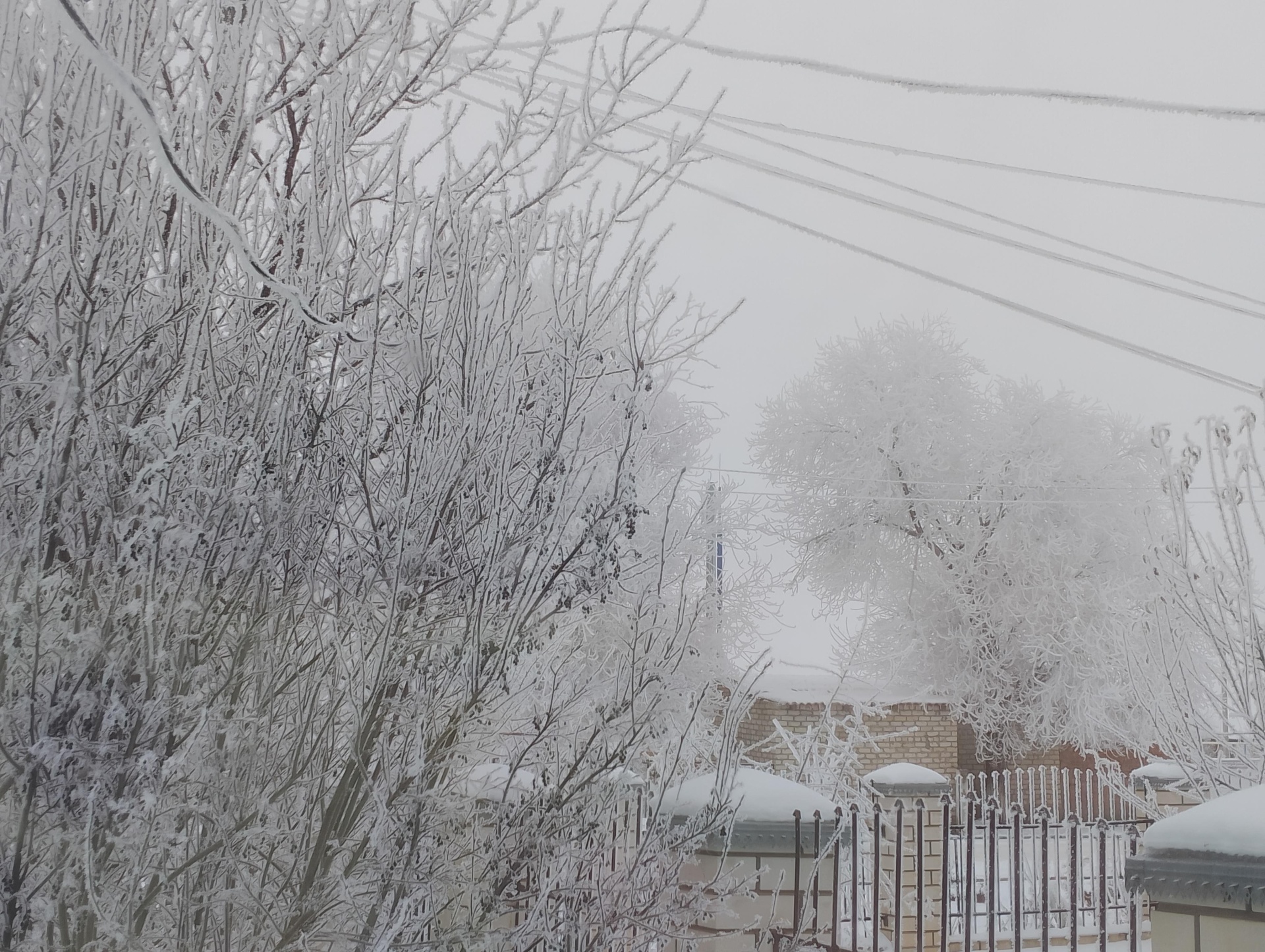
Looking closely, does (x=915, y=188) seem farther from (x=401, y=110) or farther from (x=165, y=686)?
(x=165, y=686)

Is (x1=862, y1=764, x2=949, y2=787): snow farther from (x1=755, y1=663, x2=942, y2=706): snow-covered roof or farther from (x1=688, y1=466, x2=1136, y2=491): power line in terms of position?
(x1=688, y1=466, x2=1136, y2=491): power line

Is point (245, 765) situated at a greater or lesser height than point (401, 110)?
lesser

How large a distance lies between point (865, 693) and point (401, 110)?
707 inches

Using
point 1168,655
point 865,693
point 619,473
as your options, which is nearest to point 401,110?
point 619,473

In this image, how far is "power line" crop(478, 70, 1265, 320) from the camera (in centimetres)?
638

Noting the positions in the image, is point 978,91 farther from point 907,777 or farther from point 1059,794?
point 1059,794

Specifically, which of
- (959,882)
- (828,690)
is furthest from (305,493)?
(828,690)

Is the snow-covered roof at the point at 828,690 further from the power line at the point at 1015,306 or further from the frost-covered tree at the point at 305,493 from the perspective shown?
the frost-covered tree at the point at 305,493

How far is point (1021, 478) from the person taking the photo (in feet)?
72.7

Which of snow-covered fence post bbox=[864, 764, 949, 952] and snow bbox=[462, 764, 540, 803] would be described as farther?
snow-covered fence post bbox=[864, 764, 949, 952]

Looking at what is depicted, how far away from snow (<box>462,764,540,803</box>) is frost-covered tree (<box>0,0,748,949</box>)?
78 mm

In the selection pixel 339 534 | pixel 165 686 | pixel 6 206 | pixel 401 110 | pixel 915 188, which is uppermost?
pixel 915 188

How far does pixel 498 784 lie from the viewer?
4.04 m

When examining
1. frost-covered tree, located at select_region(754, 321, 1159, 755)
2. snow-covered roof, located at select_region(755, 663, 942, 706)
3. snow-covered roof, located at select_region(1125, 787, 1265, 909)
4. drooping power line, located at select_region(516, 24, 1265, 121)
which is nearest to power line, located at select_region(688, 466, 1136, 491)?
frost-covered tree, located at select_region(754, 321, 1159, 755)
